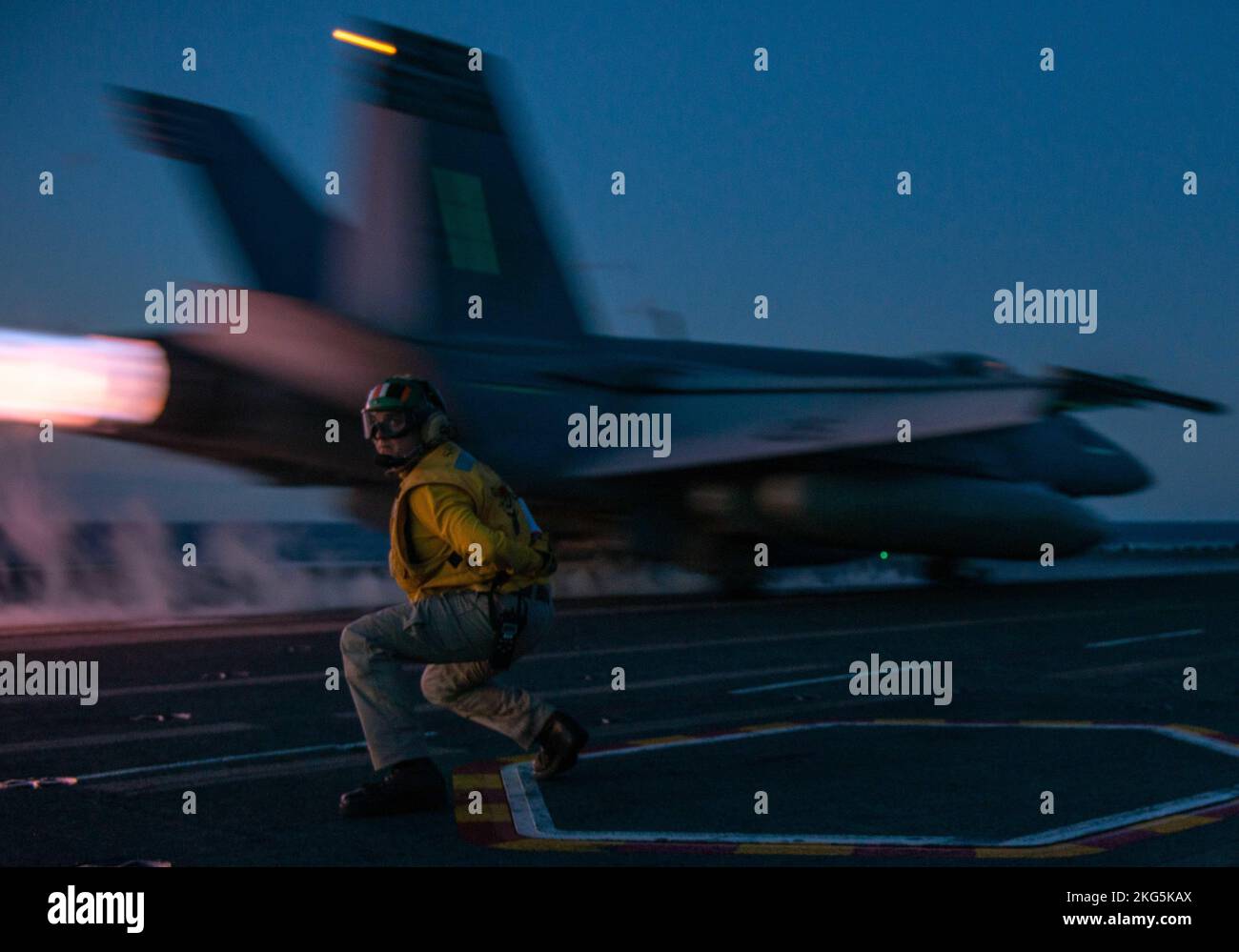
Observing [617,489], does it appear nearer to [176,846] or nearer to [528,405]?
[528,405]

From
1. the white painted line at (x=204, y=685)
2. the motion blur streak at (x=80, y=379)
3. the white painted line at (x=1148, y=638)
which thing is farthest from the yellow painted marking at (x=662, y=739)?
the motion blur streak at (x=80, y=379)

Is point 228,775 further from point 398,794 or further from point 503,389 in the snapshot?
point 503,389

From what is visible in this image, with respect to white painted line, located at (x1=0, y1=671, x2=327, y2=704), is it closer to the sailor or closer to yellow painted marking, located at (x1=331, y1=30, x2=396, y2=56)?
the sailor

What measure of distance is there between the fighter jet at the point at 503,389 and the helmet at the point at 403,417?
10.6 meters

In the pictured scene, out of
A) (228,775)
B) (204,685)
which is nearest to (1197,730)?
(228,775)

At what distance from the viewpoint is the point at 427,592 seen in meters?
6.20

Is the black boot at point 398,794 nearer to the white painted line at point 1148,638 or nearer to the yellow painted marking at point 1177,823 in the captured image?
the yellow painted marking at point 1177,823

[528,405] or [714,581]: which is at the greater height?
[528,405]

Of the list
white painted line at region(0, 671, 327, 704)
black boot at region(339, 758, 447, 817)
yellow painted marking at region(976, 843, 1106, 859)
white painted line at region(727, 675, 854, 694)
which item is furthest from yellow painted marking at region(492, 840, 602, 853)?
white painted line at region(0, 671, 327, 704)

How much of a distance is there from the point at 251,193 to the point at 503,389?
4.33 m

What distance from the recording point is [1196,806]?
20.7 ft

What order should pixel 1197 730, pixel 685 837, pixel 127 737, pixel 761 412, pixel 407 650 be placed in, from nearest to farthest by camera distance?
pixel 685 837
pixel 407 650
pixel 127 737
pixel 1197 730
pixel 761 412

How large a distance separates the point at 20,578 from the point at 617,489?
29.6ft

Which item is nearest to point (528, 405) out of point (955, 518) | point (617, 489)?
point (617, 489)
